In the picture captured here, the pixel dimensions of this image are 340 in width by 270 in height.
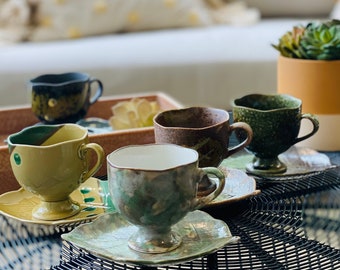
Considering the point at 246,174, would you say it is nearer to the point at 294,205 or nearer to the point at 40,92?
the point at 294,205

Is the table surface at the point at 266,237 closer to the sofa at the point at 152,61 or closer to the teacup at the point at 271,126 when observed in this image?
the teacup at the point at 271,126

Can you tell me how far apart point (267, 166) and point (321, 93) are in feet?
0.66

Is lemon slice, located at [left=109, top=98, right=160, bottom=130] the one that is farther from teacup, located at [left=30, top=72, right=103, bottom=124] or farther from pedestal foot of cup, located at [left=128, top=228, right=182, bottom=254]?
pedestal foot of cup, located at [left=128, top=228, right=182, bottom=254]

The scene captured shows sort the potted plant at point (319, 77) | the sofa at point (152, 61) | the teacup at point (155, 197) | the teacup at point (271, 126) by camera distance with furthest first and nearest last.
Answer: the sofa at point (152, 61), the potted plant at point (319, 77), the teacup at point (271, 126), the teacup at point (155, 197)

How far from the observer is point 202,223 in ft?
2.44

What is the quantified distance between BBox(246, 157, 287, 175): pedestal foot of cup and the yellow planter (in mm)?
142

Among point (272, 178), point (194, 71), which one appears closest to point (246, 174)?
point (272, 178)

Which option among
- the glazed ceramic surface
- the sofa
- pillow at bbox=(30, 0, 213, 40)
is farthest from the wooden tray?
pillow at bbox=(30, 0, 213, 40)

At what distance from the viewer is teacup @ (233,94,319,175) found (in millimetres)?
883

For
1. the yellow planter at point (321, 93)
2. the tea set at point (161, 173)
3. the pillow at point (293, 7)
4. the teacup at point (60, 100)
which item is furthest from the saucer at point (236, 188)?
the pillow at point (293, 7)

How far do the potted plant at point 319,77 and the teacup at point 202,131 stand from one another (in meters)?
0.24

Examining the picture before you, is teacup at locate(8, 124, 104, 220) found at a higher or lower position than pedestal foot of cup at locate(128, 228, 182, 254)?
higher

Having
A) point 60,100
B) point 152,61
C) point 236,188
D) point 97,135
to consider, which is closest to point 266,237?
point 236,188

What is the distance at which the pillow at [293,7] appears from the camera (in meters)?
2.51
